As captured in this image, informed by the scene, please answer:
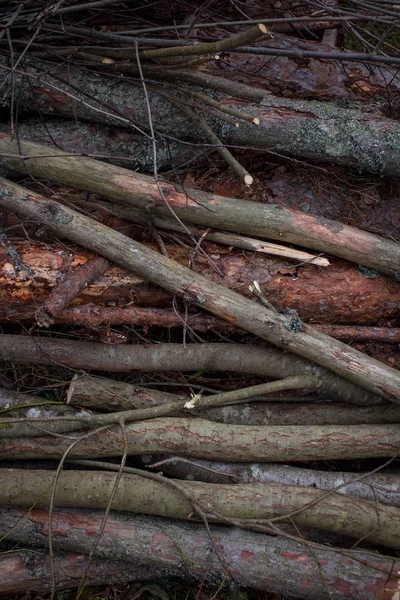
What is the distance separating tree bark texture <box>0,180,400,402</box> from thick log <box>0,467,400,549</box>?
61cm

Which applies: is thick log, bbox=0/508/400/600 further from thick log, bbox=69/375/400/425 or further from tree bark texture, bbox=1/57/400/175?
tree bark texture, bbox=1/57/400/175

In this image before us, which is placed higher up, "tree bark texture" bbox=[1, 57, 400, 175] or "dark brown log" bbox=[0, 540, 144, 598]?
"tree bark texture" bbox=[1, 57, 400, 175]

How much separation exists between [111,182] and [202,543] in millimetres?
1925

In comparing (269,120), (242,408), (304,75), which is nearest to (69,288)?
(242,408)

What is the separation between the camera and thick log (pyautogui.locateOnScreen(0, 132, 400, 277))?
8.96 feet

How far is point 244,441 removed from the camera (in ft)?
8.72

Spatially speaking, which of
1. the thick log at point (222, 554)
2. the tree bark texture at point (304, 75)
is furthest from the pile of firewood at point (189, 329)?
the tree bark texture at point (304, 75)

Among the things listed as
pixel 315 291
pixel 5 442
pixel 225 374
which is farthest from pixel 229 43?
pixel 5 442

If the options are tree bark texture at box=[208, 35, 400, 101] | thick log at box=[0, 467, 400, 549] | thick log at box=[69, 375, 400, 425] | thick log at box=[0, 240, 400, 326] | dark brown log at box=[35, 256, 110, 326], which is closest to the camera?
dark brown log at box=[35, 256, 110, 326]

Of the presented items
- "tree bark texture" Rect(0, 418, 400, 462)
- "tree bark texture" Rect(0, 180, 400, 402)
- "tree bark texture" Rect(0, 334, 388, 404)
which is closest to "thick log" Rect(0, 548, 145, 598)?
"tree bark texture" Rect(0, 418, 400, 462)

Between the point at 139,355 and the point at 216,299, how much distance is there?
22.0 inches

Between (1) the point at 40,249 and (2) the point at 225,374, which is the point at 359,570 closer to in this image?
(2) the point at 225,374

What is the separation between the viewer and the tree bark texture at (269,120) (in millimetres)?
2871

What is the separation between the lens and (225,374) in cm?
302
